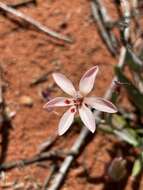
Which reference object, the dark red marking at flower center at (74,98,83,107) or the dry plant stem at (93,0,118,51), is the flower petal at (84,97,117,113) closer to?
the dark red marking at flower center at (74,98,83,107)

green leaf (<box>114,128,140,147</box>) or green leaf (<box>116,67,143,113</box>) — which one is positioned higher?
green leaf (<box>116,67,143,113</box>)

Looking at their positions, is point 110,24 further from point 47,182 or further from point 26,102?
point 47,182

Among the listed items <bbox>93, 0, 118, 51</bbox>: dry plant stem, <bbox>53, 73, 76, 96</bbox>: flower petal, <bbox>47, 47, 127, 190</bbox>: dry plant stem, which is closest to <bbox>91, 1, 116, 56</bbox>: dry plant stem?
<bbox>93, 0, 118, 51</bbox>: dry plant stem

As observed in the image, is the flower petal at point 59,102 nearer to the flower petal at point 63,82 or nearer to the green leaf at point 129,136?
the flower petal at point 63,82

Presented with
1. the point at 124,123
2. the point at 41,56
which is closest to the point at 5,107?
the point at 41,56

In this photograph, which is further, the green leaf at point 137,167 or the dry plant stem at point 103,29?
the dry plant stem at point 103,29

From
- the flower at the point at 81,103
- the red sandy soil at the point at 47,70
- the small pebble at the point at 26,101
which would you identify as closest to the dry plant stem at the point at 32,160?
the red sandy soil at the point at 47,70
